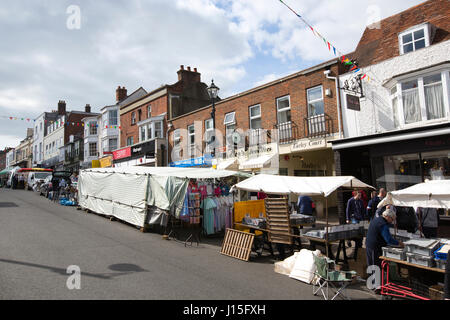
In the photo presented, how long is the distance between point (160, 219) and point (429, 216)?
8.29 m

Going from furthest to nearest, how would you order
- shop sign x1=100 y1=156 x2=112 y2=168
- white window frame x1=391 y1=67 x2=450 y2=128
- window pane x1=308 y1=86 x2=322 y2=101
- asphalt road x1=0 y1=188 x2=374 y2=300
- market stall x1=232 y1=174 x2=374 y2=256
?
shop sign x1=100 y1=156 x2=112 y2=168
window pane x1=308 y1=86 x2=322 y2=101
white window frame x1=391 y1=67 x2=450 y2=128
market stall x1=232 y1=174 x2=374 y2=256
asphalt road x1=0 y1=188 x2=374 y2=300

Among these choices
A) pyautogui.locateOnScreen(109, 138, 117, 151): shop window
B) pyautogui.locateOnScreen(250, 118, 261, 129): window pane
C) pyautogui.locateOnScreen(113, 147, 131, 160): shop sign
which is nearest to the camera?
pyautogui.locateOnScreen(250, 118, 261, 129): window pane

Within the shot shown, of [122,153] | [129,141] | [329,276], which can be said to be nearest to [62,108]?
[129,141]

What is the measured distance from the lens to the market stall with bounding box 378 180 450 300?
4828 millimetres

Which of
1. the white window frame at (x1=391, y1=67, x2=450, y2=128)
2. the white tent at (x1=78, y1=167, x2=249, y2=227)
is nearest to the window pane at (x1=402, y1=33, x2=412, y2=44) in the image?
the white window frame at (x1=391, y1=67, x2=450, y2=128)

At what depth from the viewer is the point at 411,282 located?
17.5 feet

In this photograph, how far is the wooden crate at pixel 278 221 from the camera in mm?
7570

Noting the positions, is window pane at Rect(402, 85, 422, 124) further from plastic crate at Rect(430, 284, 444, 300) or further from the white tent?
plastic crate at Rect(430, 284, 444, 300)

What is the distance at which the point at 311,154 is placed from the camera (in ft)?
54.3

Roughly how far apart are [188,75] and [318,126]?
16529mm

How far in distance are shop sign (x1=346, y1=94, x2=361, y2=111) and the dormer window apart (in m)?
2.53

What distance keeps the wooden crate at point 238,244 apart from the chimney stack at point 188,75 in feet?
68.8

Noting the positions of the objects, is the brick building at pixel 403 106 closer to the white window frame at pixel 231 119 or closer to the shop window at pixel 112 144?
the white window frame at pixel 231 119
